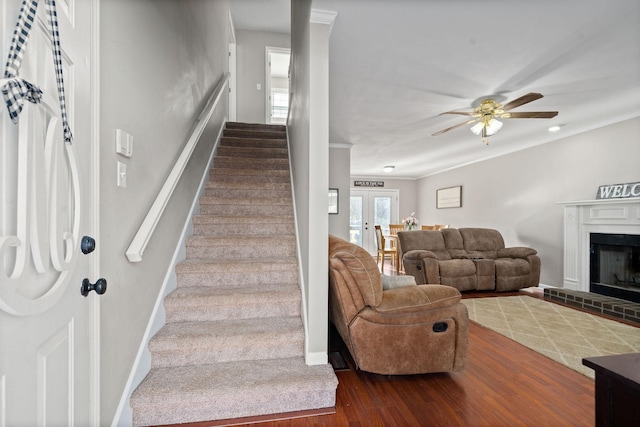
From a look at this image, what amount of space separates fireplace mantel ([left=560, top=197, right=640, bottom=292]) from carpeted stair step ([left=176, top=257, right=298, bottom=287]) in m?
4.23

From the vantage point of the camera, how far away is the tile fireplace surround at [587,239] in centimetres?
341

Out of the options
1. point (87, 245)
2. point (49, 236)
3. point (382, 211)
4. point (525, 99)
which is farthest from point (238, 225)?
point (382, 211)

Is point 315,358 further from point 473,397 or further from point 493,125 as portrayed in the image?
point 493,125

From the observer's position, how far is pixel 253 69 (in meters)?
5.62

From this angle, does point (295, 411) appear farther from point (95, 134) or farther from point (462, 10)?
point (462, 10)

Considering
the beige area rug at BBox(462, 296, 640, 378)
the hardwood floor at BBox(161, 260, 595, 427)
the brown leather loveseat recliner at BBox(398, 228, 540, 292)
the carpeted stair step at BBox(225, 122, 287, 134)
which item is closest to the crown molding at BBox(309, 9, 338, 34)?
the hardwood floor at BBox(161, 260, 595, 427)

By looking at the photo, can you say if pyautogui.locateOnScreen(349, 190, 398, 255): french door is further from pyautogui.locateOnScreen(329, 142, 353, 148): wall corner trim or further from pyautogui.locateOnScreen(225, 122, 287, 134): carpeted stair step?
pyautogui.locateOnScreen(225, 122, 287, 134): carpeted stair step

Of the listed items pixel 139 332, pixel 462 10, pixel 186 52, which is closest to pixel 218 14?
pixel 186 52

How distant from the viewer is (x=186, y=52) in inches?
98.5

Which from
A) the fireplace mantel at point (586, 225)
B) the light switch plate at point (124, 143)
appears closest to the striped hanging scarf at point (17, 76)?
the light switch plate at point (124, 143)

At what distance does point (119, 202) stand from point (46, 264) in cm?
65

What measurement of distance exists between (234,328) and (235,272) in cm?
50

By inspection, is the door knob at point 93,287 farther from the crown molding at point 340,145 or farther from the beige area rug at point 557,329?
the crown molding at point 340,145

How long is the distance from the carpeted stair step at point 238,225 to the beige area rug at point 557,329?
239 cm
